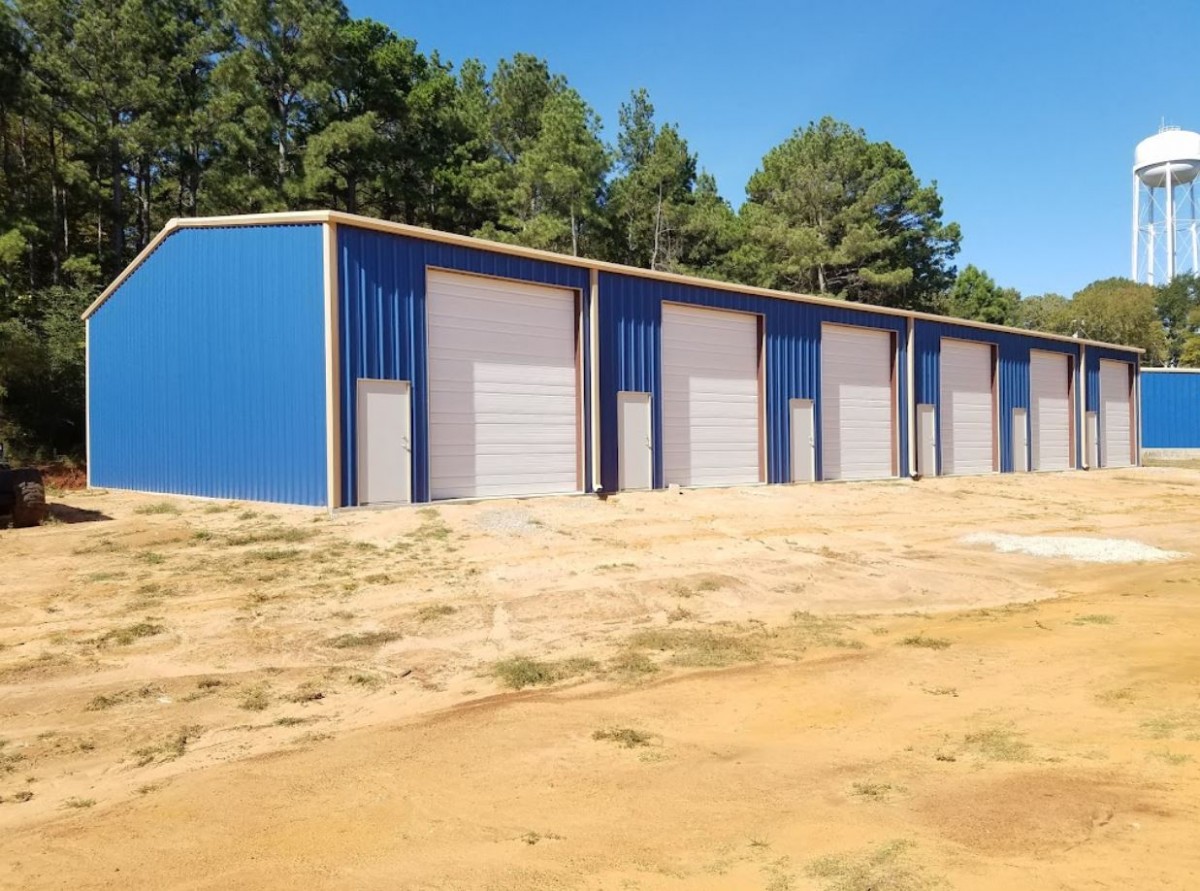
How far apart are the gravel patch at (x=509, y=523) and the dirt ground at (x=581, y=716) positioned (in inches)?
34.0

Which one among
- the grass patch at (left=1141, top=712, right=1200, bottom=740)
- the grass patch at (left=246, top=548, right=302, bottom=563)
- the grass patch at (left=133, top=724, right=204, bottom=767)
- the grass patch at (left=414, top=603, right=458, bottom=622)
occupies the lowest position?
the grass patch at (left=133, top=724, right=204, bottom=767)

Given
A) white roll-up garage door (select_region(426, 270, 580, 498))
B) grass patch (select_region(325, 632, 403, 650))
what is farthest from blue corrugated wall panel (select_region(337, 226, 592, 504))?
grass patch (select_region(325, 632, 403, 650))

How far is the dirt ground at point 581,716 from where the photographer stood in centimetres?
433

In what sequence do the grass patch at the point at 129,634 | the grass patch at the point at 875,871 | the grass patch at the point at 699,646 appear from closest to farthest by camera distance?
the grass patch at the point at 875,871 < the grass patch at the point at 699,646 < the grass patch at the point at 129,634

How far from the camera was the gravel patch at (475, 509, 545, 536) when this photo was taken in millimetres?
15305

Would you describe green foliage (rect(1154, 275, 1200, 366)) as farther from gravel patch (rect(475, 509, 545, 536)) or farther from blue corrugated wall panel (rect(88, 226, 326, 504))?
blue corrugated wall panel (rect(88, 226, 326, 504))

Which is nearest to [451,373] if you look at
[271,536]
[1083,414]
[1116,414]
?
[271,536]

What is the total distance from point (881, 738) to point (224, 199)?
112 feet

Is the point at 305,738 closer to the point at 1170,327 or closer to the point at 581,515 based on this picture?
the point at 581,515

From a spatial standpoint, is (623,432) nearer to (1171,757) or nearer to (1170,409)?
(1171,757)

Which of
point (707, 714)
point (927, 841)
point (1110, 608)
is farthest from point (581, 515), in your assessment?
point (927, 841)

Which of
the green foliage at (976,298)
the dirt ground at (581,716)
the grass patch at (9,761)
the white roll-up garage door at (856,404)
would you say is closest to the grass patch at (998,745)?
the dirt ground at (581,716)

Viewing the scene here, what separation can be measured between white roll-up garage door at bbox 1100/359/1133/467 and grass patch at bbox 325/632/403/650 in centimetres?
3651

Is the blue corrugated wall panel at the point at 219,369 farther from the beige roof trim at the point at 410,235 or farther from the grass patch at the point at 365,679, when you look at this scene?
the grass patch at the point at 365,679
